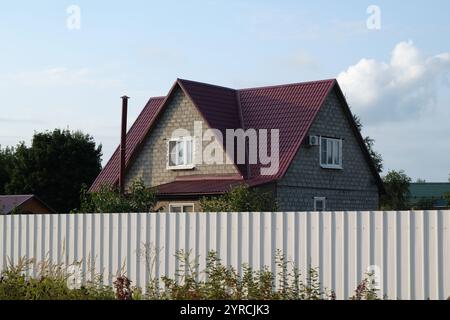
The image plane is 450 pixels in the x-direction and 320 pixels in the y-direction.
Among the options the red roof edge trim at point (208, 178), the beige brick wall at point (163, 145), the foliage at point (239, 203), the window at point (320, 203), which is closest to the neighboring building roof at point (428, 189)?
the window at point (320, 203)

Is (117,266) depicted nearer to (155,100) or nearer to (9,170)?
(155,100)

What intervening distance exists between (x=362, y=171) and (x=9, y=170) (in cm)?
2804

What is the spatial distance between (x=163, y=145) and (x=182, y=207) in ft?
14.1

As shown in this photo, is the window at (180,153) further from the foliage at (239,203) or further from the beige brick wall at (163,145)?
the foliage at (239,203)

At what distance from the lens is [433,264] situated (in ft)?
39.7

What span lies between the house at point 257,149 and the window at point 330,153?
41mm

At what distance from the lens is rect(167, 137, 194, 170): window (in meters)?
35.8

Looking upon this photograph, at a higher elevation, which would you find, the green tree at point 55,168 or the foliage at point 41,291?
the green tree at point 55,168

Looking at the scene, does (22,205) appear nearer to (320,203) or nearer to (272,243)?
(320,203)

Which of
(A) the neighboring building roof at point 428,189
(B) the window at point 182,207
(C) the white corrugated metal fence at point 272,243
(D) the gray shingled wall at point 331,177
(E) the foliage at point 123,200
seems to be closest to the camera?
(C) the white corrugated metal fence at point 272,243

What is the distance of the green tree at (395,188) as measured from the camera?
5462 cm

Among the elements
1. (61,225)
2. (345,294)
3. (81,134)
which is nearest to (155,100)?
(81,134)

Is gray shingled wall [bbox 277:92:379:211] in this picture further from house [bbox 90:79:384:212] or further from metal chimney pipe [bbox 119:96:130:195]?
metal chimney pipe [bbox 119:96:130:195]
